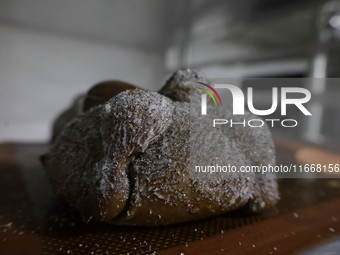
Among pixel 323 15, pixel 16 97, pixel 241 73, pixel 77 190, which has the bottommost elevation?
pixel 77 190

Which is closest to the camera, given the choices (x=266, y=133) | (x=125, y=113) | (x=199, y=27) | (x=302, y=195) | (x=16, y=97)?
(x=125, y=113)

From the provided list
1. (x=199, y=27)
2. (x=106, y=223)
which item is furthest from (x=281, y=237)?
(x=199, y=27)

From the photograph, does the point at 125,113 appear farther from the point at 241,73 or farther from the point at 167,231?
the point at 241,73

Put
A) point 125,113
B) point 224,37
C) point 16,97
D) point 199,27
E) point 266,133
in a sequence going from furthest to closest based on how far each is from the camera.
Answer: point 224,37 → point 199,27 → point 16,97 → point 266,133 → point 125,113

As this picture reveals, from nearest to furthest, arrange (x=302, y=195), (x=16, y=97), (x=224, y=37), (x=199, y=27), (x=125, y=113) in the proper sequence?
1. (x=125, y=113)
2. (x=302, y=195)
3. (x=16, y=97)
4. (x=199, y=27)
5. (x=224, y=37)

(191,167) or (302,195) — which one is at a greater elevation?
(191,167)

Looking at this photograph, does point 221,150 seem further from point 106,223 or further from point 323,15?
point 323,15

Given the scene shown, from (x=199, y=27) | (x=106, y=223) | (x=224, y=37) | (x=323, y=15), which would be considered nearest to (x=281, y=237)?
(x=106, y=223)

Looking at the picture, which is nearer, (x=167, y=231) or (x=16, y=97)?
(x=167, y=231)

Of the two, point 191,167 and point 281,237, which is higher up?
point 191,167
